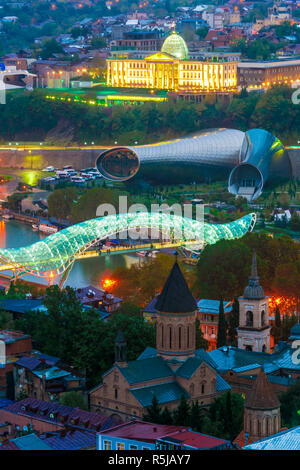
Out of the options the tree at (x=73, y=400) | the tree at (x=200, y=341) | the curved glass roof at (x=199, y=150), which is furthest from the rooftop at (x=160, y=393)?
the curved glass roof at (x=199, y=150)

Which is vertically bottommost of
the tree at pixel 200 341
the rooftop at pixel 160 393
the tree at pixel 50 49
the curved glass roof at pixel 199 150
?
the tree at pixel 50 49

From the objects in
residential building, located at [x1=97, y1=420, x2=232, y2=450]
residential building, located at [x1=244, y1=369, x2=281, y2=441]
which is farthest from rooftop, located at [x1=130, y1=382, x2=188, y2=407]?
residential building, located at [x1=244, y1=369, x2=281, y2=441]

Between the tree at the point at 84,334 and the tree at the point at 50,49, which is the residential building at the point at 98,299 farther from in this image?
the tree at the point at 50,49

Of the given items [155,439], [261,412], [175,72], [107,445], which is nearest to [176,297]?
[261,412]

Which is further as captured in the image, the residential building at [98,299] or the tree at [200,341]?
the residential building at [98,299]

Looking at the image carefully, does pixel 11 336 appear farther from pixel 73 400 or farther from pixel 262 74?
pixel 262 74

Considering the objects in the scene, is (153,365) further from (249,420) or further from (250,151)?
(250,151)
